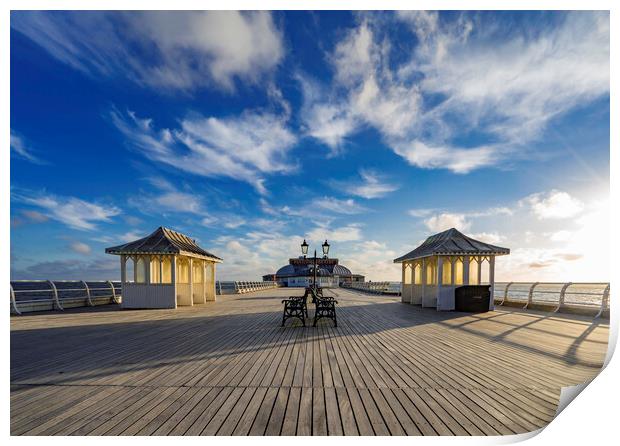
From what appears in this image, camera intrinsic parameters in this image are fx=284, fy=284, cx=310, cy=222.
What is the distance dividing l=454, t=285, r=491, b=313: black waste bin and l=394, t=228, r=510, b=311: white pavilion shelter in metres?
0.37

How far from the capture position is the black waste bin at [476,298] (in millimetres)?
11070

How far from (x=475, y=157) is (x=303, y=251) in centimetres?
866

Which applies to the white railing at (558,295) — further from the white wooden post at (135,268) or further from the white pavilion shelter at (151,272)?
the white wooden post at (135,268)

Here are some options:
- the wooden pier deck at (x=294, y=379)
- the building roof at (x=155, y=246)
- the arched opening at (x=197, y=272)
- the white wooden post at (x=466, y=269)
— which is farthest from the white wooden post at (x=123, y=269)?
the white wooden post at (x=466, y=269)

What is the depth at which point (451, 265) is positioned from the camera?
1233 centimetres

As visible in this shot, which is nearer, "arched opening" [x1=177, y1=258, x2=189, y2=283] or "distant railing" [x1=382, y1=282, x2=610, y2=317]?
"distant railing" [x1=382, y1=282, x2=610, y2=317]

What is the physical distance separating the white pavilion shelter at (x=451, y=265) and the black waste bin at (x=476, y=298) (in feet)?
1.22

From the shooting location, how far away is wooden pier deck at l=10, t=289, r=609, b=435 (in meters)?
2.81

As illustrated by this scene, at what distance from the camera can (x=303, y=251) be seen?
44.4 ft

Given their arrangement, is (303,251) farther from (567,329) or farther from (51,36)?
(51,36)

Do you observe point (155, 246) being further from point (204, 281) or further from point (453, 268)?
point (453, 268)

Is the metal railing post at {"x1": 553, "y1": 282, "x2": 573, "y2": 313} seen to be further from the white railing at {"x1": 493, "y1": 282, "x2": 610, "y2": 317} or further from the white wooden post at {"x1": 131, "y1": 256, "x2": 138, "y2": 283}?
the white wooden post at {"x1": 131, "y1": 256, "x2": 138, "y2": 283}

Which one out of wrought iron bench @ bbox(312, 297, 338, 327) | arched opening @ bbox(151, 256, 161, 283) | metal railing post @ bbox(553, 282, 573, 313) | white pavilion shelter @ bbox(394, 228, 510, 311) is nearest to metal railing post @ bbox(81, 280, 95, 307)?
arched opening @ bbox(151, 256, 161, 283)

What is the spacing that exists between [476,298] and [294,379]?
9897mm
